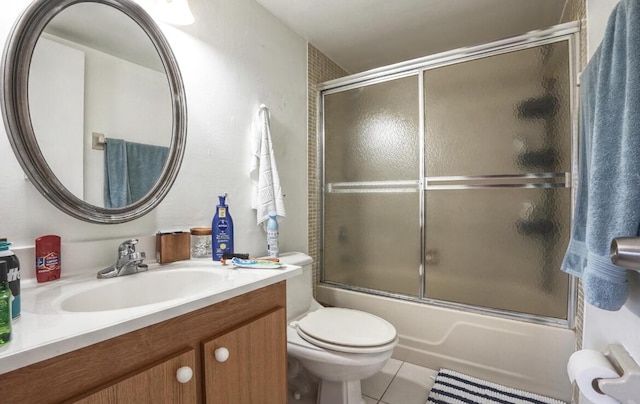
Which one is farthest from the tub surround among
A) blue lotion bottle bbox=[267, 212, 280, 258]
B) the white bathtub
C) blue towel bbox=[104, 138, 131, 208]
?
the white bathtub

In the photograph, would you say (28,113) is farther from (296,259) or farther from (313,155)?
(313,155)

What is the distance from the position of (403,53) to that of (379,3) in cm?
67

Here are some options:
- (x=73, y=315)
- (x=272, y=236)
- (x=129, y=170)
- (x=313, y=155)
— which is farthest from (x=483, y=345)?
(x=129, y=170)

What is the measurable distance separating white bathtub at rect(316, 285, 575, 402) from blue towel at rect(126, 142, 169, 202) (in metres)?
1.43

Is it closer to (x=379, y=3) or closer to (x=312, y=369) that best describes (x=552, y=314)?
(x=312, y=369)

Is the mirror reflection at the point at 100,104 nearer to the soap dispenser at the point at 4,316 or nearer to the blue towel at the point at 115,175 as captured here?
the blue towel at the point at 115,175

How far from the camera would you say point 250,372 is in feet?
2.70

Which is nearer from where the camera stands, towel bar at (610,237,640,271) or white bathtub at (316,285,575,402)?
towel bar at (610,237,640,271)

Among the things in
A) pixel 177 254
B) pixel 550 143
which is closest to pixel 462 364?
pixel 550 143

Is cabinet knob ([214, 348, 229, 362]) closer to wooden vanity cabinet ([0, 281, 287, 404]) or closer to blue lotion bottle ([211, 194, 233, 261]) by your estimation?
wooden vanity cabinet ([0, 281, 287, 404])

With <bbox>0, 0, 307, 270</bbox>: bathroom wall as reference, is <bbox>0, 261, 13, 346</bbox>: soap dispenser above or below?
below

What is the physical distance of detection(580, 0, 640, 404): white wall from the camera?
1.78 ft

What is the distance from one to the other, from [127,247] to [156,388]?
524 mm

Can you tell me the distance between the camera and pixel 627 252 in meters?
0.36
